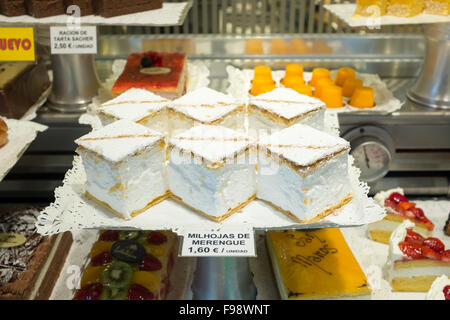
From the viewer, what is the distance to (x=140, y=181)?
4.64 feet

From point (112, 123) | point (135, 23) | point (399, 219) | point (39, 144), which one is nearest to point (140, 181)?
point (112, 123)

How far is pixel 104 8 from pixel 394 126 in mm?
1432

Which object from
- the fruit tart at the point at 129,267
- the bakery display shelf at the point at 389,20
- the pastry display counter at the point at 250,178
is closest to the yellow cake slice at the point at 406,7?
the bakery display shelf at the point at 389,20

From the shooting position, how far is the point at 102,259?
5.92 feet

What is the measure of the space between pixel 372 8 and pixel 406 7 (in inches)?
5.8

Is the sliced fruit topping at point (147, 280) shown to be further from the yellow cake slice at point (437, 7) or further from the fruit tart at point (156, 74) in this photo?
the yellow cake slice at point (437, 7)

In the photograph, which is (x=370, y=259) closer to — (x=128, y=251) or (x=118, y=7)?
(x=128, y=251)

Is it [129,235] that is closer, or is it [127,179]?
[127,179]

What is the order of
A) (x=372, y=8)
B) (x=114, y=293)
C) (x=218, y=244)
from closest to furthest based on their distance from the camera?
(x=218, y=244), (x=114, y=293), (x=372, y=8)

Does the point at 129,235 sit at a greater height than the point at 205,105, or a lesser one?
lesser

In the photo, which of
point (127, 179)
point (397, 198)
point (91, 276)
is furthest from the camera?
point (397, 198)

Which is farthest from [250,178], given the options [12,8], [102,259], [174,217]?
[12,8]

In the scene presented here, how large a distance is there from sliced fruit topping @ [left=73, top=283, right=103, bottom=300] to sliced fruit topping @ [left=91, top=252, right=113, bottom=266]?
13cm
